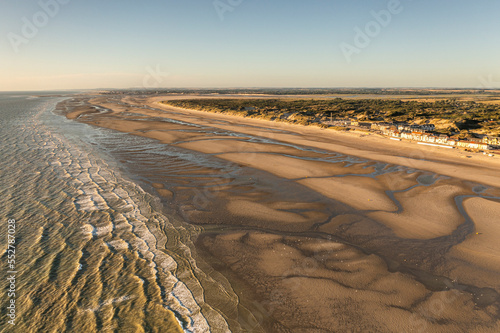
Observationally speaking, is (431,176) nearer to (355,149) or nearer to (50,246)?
(355,149)

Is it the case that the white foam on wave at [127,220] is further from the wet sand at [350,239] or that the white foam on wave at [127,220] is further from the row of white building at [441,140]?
the row of white building at [441,140]

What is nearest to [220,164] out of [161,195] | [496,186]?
[161,195]

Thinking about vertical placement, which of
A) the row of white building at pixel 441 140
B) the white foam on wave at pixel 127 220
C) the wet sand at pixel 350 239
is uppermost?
the row of white building at pixel 441 140

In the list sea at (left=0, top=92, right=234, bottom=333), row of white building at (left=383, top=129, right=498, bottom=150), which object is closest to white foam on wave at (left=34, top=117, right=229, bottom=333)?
sea at (left=0, top=92, right=234, bottom=333)

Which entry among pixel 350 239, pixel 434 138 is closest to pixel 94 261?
pixel 350 239

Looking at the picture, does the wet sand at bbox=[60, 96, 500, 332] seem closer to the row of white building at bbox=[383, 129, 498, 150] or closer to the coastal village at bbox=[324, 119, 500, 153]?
the row of white building at bbox=[383, 129, 498, 150]

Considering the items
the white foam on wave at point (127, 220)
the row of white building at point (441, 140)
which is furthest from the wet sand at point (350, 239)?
the row of white building at point (441, 140)
